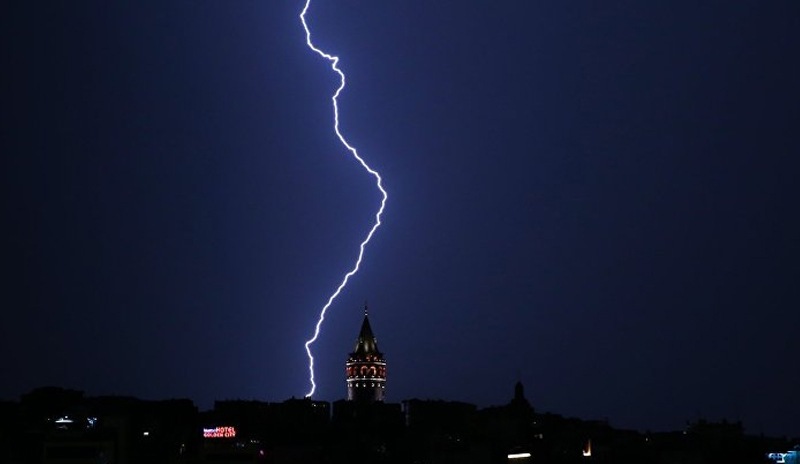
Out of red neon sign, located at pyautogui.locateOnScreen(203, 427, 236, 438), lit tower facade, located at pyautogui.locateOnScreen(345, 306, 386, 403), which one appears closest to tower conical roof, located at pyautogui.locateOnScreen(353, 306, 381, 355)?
lit tower facade, located at pyautogui.locateOnScreen(345, 306, 386, 403)

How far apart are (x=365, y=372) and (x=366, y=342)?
418 centimetres

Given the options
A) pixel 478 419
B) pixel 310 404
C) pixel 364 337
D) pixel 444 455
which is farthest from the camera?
pixel 364 337

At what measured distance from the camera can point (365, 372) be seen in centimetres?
13075

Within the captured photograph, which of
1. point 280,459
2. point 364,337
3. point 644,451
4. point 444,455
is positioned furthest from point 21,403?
point 364,337

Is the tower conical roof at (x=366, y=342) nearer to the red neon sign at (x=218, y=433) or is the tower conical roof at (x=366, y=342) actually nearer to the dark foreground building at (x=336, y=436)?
the dark foreground building at (x=336, y=436)

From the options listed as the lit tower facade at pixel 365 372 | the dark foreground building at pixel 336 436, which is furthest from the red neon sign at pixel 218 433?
the lit tower facade at pixel 365 372

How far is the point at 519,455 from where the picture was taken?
87812 mm

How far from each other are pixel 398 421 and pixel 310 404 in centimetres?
928

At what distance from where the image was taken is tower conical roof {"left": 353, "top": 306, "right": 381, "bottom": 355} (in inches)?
5241

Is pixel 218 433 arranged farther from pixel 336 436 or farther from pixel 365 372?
pixel 365 372

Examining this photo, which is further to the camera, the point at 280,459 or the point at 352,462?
the point at 352,462

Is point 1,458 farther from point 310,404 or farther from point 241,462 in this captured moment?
point 310,404

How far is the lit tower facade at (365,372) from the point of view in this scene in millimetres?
130250

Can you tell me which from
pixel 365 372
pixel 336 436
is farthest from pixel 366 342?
pixel 336 436
